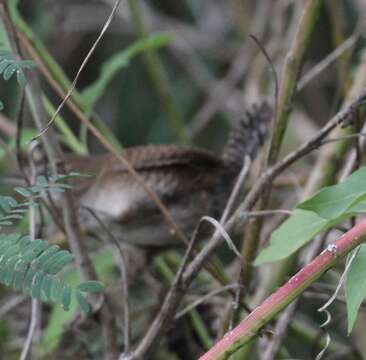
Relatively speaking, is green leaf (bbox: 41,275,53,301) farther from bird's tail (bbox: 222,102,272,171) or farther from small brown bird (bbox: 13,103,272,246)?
small brown bird (bbox: 13,103,272,246)

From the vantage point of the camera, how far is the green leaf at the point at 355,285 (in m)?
0.82

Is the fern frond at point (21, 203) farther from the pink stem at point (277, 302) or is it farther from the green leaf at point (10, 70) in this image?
the pink stem at point (277, 302)

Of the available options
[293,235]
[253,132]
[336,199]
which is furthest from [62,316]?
[336,199]

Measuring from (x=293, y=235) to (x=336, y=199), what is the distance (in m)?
0.13

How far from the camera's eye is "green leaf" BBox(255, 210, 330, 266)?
99 cm

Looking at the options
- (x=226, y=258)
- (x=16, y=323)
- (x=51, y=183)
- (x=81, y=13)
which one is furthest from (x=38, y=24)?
(x=51, y=183)

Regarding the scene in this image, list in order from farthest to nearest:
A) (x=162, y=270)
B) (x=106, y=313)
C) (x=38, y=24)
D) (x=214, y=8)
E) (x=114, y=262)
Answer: (x=214, y=8), (x=38, y=24), (x=162, y=270), (x=114, y=262), (x=106, y=313)

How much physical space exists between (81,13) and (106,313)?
8.02 ft

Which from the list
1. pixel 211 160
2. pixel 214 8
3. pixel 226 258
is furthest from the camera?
pixel 214 8

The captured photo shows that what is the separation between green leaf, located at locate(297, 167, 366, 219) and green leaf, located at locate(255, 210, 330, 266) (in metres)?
0.07

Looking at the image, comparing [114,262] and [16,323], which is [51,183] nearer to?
[114,262]

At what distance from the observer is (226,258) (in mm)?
2779

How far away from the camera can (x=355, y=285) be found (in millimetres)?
835

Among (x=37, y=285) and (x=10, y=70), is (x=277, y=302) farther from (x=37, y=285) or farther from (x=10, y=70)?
(x=10, y=70)
